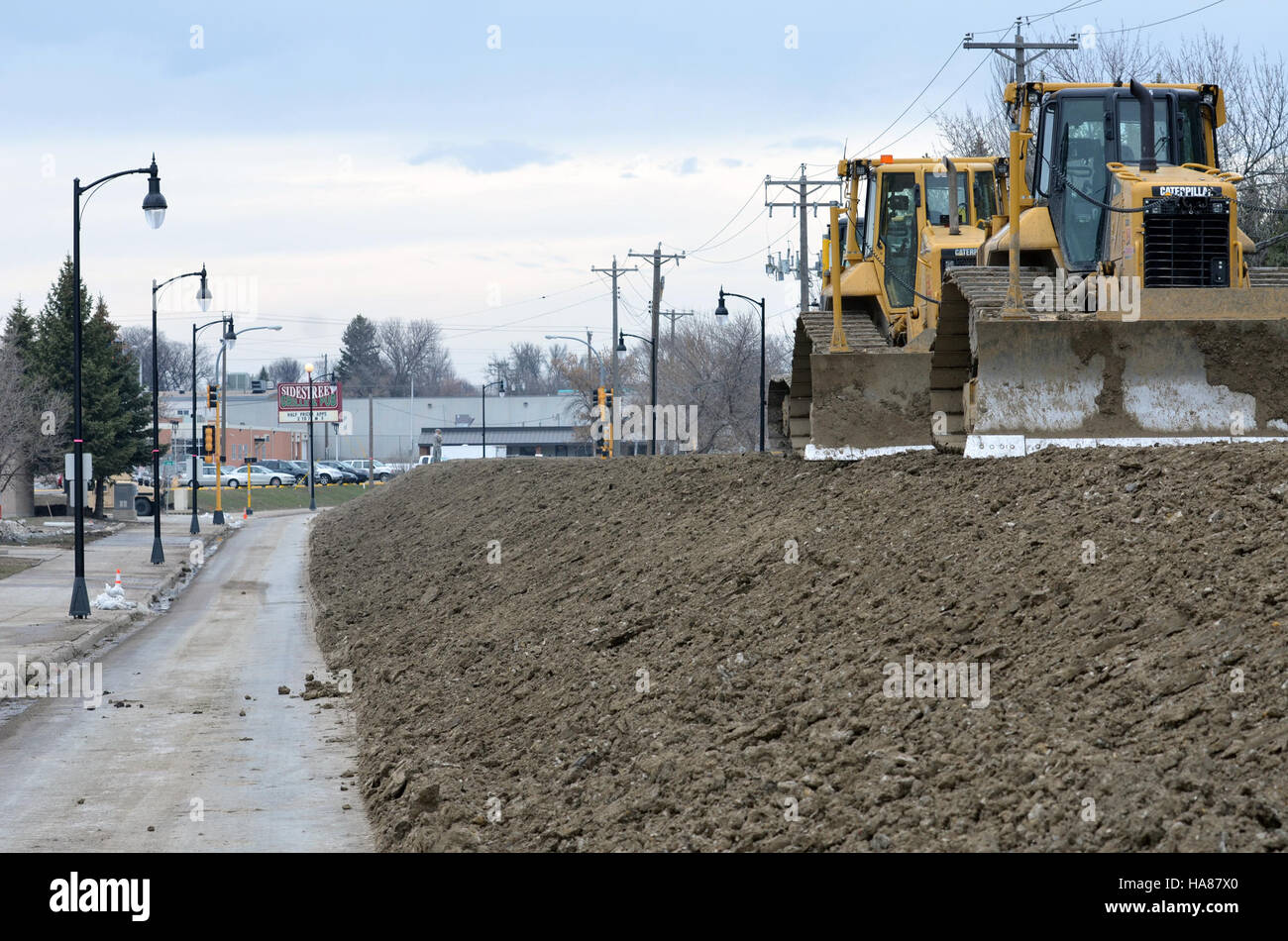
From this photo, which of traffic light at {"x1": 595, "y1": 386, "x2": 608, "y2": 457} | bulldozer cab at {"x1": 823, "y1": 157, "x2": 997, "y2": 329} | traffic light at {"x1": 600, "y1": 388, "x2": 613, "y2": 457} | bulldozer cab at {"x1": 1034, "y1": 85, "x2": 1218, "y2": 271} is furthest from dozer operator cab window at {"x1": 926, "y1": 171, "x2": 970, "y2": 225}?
traffic light at {"x1": 595, "y1": 386, "x2": 608, "y2": 457}

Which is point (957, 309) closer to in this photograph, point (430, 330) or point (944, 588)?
point (944, 588)

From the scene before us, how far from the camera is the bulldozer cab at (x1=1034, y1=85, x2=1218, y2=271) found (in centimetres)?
1491

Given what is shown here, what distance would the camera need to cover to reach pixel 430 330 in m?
188

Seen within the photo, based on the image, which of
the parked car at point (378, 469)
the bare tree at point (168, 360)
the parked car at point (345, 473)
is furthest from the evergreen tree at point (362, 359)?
the parked car at point (345, 473)

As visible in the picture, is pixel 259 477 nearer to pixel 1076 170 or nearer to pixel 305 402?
pixel 305 402

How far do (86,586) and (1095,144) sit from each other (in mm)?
20825

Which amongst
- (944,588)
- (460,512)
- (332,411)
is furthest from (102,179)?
(332,411)

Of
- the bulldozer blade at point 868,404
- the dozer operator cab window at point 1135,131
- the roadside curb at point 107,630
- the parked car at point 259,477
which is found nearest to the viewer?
the dozer operator cab window at point 1135,131

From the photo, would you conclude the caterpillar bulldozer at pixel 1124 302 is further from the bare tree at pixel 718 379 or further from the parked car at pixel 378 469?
the parked car at pixel 378 469

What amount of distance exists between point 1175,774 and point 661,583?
26.2 feet

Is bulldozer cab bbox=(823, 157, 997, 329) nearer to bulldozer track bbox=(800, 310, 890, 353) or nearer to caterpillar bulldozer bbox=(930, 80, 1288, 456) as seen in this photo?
bulldozer track bbox=(800, 310, 890, 353)

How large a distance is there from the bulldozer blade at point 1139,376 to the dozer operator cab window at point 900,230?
7449 mm

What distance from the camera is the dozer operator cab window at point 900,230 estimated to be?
20.5 meters

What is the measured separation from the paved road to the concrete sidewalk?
916mm
